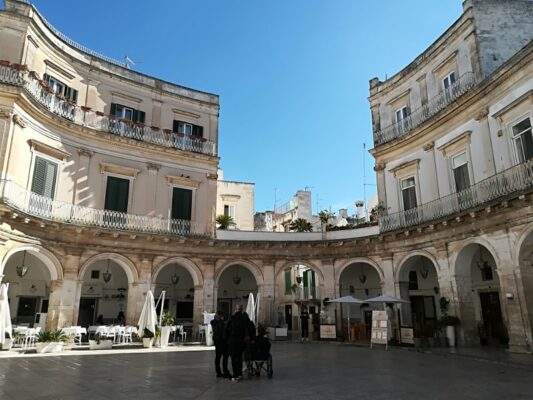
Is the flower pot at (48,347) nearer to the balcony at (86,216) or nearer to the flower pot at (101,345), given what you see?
the flower pot at (101,345)

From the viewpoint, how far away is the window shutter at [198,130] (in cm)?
2228

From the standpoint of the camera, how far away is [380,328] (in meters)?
15.9

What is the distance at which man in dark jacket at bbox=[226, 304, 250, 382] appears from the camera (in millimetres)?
8523

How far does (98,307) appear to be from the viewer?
20266 mm

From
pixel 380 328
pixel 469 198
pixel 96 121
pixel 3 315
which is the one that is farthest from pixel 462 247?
pixel 96 121

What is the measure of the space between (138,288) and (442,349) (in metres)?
12.4

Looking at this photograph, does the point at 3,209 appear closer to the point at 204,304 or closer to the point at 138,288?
the point at 138,288

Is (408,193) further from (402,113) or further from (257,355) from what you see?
(257,355)

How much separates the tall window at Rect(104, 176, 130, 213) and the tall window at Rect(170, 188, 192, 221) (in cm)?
225

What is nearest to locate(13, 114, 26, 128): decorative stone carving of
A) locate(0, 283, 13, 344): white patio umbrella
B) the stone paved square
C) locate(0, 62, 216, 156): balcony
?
locate(0, 62, 216, 156): balcony

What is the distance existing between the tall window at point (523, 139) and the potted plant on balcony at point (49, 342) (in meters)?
16.4

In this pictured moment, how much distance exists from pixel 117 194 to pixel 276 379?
1317 centimetres

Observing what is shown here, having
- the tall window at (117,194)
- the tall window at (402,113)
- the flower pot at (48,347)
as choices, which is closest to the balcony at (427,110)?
the tall window at (402,113)

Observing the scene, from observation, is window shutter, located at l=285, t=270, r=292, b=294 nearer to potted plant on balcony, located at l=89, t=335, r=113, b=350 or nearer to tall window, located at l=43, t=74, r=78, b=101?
potted plant on balcony, located at l=89, t=335, r=113, b=350
